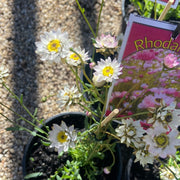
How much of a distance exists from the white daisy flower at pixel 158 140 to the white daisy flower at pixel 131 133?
0.15 feet

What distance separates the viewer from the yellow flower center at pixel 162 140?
0.67 m

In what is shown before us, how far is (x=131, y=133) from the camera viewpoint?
715 mm

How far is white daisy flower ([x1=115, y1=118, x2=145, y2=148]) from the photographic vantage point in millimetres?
719

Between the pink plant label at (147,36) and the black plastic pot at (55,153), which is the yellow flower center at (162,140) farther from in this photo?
the black plastic pot at (55,153)

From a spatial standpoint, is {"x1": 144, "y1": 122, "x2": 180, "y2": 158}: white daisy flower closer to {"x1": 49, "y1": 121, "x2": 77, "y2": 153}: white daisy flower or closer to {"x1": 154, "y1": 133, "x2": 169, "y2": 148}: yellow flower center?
{"x1": 154, "y1": 133, "x2": 169, "y2": 148}: yellow flower center

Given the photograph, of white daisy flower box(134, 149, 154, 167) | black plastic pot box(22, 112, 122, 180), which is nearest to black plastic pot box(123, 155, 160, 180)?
black plastic pot box(22, 112, 122, 180)

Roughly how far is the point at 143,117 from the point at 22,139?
735 mm

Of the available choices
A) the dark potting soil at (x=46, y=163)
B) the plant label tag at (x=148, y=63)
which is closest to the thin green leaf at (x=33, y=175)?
the dark potting soil at (x=46, y=163)

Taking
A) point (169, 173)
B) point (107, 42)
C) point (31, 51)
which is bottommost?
point (169, 173)

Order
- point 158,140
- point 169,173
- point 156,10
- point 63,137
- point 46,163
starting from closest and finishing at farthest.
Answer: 1. point 158,140
2. point 63,137
3. point 169,173
4. point 46,163
5. point 156,10

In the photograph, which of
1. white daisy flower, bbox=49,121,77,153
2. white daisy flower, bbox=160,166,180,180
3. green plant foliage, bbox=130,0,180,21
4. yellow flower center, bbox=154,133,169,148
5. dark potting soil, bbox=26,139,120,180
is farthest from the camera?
green plant foliage, bbox=130,0,180,21

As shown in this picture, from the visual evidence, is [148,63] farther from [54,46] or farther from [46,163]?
[46,163]

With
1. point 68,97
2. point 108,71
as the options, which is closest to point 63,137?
→ point 68,97

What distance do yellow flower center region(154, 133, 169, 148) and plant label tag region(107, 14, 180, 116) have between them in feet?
0.66
